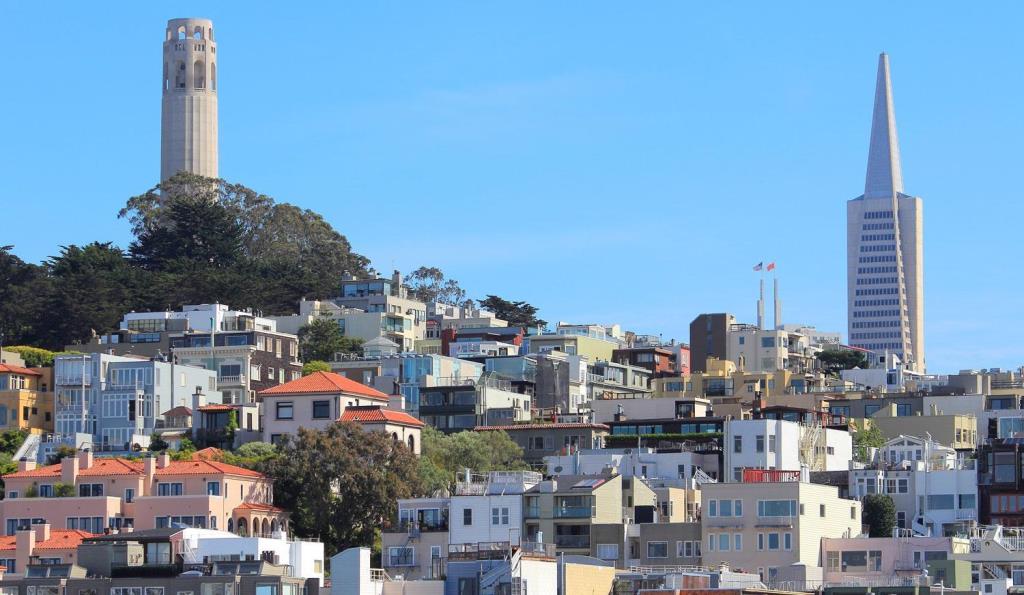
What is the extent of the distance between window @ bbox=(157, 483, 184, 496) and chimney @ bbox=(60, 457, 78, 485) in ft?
13.8

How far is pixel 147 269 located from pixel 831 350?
52.4m

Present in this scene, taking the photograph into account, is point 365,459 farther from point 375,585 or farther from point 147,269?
point 147,269

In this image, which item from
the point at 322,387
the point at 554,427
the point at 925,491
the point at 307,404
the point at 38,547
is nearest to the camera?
the point at 38,547

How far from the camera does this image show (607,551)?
86.2m

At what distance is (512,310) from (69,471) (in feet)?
291

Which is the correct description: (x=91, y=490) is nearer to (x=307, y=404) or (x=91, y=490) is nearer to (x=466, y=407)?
(x=307, y=404)

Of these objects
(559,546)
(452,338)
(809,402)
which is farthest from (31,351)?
(559,546)

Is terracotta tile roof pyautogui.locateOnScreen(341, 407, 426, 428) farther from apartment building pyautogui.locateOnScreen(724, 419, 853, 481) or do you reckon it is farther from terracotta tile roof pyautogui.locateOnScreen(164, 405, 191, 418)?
apartment building pyautogui.locateOnScreen(724, 419, 853, 481)

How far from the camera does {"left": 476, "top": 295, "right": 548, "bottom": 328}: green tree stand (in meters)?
185

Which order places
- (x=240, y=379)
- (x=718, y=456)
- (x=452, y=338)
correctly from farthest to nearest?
(x=452, y=338), (x=240, y=379), (x=718, y=456)

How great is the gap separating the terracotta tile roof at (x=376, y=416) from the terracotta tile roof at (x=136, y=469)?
685 cm

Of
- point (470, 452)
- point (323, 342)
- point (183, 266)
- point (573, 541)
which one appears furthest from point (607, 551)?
point (183, 266)

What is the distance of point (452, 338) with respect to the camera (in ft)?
513

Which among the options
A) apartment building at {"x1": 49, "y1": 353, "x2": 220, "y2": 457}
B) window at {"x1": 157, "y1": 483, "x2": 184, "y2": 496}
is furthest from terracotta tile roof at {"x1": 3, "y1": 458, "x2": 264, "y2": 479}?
apartment building at {"x1": 49, "y1": 353, "x2": 220, "y2": 457}
